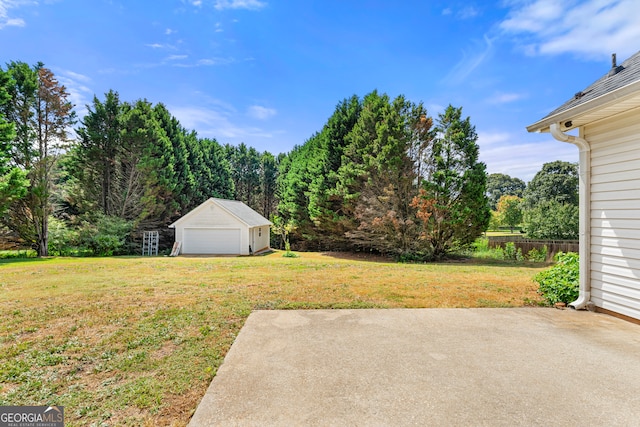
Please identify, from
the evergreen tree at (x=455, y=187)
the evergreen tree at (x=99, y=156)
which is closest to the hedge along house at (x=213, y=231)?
the evergreen tree at (x=99, y=156)

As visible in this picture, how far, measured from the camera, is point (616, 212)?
13.0ft

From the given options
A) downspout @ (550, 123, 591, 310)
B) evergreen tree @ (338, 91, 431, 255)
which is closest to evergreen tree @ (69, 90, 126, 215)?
evergreen tree @ (338, 91, 431, 255)

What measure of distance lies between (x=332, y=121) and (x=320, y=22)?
1197cm

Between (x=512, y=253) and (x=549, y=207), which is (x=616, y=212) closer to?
(x=512, y=253)

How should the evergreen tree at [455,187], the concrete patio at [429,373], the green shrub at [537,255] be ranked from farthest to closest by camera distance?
the green shrub at [537,255], the evergreen tree at [455,187], the concrete patio at [429,373]

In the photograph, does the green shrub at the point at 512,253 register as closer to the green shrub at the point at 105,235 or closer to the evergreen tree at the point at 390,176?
the evergreen tree at the point at 390,176

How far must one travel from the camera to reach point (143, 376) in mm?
2617

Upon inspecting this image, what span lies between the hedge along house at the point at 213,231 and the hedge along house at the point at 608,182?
48.6ft

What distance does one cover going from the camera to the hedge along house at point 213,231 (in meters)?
16.8

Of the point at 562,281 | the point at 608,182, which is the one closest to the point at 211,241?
the point at 562,281

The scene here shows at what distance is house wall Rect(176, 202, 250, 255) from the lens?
665 inches

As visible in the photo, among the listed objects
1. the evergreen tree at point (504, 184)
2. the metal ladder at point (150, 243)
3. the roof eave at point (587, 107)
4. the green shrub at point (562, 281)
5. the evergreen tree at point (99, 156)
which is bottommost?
the metal ladder at point (150, 243)

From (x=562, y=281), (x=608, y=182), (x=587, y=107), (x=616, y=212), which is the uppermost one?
(x=587, y=107)

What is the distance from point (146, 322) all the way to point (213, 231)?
13454 millimetres
